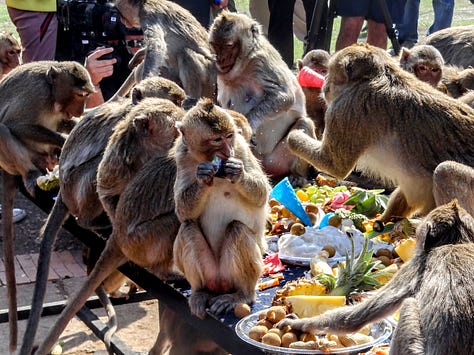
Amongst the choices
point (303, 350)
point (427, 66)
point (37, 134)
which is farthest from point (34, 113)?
point (303, 350)

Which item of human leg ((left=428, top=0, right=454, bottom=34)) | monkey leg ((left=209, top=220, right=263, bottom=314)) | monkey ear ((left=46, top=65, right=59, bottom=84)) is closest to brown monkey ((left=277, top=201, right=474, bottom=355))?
monkey leg ((left=209, top=220, right=263, bottom=314))

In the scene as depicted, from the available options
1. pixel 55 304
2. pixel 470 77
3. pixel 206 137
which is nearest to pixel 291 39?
pixel 470 77

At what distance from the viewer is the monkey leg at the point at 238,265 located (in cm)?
435

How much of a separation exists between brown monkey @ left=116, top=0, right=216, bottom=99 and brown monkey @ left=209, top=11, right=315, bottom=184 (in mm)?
532

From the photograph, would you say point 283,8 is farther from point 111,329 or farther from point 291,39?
point 111,329

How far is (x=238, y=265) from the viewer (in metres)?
4.37

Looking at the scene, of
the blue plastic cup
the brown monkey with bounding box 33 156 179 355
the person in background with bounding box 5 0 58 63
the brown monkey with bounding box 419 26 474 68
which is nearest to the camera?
the brown monkey with bounding box 33 156 179 355

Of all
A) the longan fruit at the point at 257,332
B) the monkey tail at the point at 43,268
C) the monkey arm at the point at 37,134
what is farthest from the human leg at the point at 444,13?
the longan fruit at the point at 257,332

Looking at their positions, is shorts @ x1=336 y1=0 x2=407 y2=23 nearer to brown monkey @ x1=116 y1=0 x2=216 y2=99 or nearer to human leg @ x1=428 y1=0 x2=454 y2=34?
human leg @ x1=428 y1=0 x2=454 y2=34

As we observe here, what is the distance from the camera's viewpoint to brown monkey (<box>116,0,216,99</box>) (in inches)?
311

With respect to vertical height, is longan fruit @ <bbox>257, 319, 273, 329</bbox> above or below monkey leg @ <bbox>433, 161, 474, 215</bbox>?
below

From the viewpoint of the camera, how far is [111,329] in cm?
637

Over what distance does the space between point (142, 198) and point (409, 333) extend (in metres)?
2.20

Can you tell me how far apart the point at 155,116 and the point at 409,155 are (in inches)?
61.1
